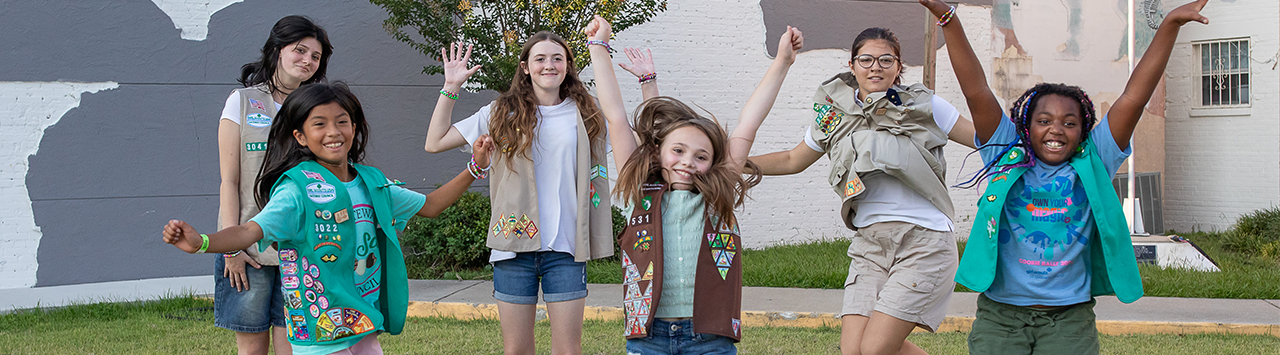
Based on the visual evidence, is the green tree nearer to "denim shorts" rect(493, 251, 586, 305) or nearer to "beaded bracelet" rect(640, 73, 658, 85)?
"denim shorts" rect(493, 251, 586, 305)

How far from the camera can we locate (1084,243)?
9.44 feet

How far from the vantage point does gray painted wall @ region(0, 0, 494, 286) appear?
7.71m

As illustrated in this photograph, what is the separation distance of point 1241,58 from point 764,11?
7.99m

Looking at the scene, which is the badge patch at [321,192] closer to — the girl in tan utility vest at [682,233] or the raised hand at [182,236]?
the raised hand at [182,236]

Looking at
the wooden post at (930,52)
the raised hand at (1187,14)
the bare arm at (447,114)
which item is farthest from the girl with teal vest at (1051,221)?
the wooden post at (930,52)

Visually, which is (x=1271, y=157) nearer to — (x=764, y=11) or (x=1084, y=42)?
(x=1084, y=42)

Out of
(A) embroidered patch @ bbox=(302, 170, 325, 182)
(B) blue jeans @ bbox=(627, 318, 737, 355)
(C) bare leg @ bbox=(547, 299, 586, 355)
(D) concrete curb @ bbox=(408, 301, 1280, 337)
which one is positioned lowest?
(D) concrete curb @ bbox=(408, 301, 1280, 337)

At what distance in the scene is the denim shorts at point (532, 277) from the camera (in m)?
3.52

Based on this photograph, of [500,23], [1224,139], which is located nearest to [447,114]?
[500,23]

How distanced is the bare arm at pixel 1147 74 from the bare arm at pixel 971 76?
1.21 ft

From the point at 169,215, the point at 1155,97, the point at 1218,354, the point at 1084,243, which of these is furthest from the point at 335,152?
the point at 1155,97

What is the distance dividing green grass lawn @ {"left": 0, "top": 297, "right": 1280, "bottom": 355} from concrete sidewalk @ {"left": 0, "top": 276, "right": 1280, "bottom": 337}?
16cm

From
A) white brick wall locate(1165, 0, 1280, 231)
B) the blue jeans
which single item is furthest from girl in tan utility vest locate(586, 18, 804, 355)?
white brick wall locate(1165, 0, 1280, 231)

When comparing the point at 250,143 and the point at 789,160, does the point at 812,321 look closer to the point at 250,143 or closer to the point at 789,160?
the point at 789,160
